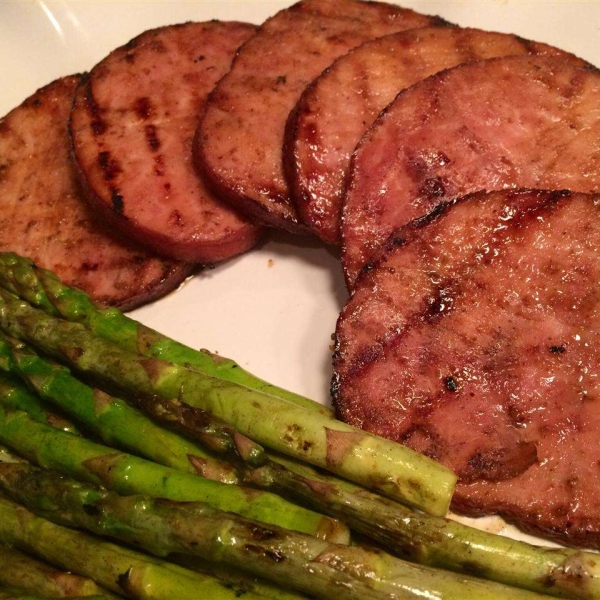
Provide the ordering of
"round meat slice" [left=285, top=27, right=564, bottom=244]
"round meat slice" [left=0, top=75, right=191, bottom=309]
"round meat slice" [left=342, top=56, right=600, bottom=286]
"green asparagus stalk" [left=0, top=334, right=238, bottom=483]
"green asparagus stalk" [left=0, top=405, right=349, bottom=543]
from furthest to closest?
"round meat slice" [left=0, top=75, right=191, bottom=309], "round meat slice" [left=285, top=27, right=564, bottom=244], "round meat slice" [left=342, top=56, right=600, bottom=286], "green asparagus stalk" [left=0, top=334, right=238, bottom=483], "green asparagus stalk" [left=0, top=405, right=349, bottom=543]

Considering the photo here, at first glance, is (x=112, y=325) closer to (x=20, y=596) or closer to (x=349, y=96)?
(x=20, y=596)

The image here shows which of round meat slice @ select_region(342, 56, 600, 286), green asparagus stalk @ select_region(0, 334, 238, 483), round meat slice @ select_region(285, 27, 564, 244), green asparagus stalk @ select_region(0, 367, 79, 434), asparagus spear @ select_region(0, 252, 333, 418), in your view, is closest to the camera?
green asparagus stalk @ select_region(0, 334, 238, 483)

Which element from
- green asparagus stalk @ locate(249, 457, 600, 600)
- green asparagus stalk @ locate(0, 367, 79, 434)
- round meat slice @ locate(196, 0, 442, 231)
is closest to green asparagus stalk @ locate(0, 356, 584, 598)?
green asparagus stalk @ locate(249, 457, 600, 600)

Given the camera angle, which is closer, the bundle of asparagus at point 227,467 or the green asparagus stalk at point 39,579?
the bundle of asparagus at point 227,467

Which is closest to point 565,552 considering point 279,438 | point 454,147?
point 279,438

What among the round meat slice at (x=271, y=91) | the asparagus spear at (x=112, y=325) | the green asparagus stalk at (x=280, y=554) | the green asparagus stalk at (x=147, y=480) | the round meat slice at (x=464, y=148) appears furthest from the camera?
the round meat slice at (x=271, y=91)

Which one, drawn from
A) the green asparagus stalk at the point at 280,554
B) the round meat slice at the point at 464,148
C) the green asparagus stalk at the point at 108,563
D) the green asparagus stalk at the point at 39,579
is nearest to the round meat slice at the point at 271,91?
the round meat slice at the point at 464,148

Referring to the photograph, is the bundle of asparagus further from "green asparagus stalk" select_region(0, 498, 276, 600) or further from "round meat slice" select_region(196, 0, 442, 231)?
"round meat slice" select_region(196, 0, 442, 231)

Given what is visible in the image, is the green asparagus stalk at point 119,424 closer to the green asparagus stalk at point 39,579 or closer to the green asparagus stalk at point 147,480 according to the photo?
the green asparagus stalk at point 147,480
